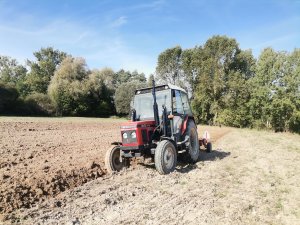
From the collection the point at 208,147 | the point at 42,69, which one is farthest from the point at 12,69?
the point at 208,147

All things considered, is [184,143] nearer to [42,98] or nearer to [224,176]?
[224,176]

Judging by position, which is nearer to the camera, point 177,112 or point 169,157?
point 169,157

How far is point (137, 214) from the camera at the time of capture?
5117 millimetres

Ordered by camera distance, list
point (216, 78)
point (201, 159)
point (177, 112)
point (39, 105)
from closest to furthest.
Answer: point (177, 112) → point (201, 159) → point (216, 78) → point (39, 105)

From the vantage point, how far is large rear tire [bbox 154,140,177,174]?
24.6 feet

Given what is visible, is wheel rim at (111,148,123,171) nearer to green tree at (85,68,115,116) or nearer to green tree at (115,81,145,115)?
green tree at (115,81,145,115)

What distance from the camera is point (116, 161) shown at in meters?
8.45

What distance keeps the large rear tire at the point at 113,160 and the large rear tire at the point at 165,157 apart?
1.28 m

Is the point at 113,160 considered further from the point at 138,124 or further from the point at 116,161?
the point at 138,124

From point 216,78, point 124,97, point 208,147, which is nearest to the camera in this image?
point 208,147

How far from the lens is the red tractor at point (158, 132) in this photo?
7.86m

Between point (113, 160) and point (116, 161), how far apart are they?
0.72 feet

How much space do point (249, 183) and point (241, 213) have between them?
2.12 metres

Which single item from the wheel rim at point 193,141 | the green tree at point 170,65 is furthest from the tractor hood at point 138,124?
the green tree at point 170,65
